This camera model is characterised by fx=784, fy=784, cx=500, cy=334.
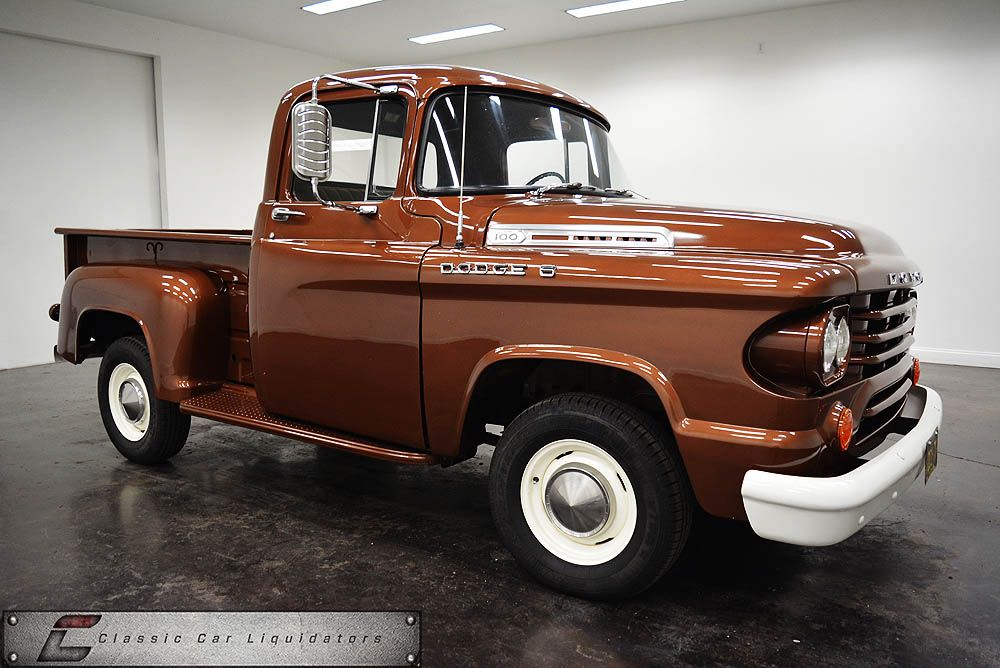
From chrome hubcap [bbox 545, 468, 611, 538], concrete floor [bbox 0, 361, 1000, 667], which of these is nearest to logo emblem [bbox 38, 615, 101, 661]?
concrete floor [bbox 0, 361, 1000, 667]

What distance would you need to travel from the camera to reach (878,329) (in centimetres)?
274

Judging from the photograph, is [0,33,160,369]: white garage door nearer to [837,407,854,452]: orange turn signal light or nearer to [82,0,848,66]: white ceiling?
[82,0,848,66]: white ceiling

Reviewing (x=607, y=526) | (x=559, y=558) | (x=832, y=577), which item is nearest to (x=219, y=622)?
(x=559, y=558)

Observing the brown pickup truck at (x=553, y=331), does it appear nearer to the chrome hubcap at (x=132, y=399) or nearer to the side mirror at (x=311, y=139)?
the side mirror at (x=311, y=139)

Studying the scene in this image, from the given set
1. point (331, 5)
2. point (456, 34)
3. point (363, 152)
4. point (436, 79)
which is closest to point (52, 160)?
point (331, 5)

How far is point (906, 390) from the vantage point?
3.20m

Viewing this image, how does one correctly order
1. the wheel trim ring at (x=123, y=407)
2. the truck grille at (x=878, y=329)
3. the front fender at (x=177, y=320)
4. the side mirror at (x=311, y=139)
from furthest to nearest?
the wheel trim ring at (x=123, y=407) < the front fender at (x=177, y=320) < the side mirror at (x=311, y=139) < the truck grille at (x=878, y=329)

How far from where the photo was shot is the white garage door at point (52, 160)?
7.77m

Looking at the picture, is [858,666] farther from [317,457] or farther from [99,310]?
[99,310]

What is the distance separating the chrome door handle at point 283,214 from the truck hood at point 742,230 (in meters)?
1.03

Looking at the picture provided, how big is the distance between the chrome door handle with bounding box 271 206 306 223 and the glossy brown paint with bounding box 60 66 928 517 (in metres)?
0.04

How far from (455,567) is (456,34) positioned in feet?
25.9

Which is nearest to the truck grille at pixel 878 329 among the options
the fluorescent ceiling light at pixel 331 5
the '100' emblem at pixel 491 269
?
the '100' emblem at pixel 491 269

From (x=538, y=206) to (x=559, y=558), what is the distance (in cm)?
129
